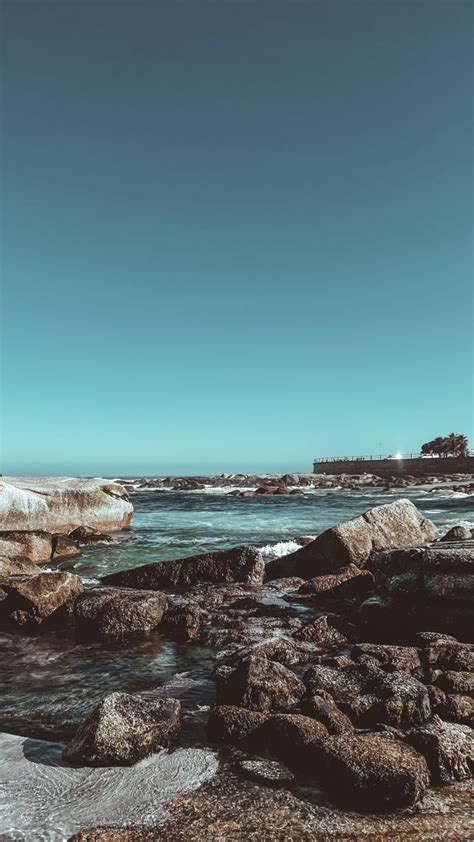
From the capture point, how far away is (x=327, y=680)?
6410mm

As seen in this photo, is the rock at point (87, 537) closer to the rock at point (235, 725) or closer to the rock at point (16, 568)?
the rock at point (16, 568)

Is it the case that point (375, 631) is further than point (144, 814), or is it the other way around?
point (375, 631)

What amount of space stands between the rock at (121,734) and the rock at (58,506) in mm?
14787

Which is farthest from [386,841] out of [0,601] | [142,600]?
[0,601]

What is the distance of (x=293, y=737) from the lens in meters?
5.23

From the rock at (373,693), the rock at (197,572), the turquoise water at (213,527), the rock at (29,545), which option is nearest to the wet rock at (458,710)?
the rock at (373,693)

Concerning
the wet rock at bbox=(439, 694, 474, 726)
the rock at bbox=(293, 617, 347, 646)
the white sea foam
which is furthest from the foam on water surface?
the white sea foam

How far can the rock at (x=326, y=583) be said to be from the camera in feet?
41.7

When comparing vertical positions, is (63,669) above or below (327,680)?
below

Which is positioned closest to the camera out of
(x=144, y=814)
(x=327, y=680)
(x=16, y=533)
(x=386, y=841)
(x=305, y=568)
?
(x=386, y=841)

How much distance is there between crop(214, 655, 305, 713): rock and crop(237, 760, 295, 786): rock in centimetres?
91

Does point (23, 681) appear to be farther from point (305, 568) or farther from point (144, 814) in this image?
point (305, 568)

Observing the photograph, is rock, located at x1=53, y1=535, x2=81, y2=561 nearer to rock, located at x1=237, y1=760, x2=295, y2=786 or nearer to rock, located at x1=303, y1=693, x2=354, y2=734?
rock, located at x1=303, y1=693, x2=354, y2=734

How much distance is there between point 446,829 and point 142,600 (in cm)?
721
